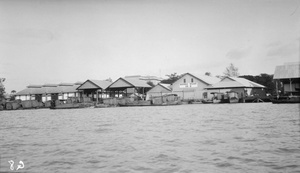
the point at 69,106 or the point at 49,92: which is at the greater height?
the point at 49,92

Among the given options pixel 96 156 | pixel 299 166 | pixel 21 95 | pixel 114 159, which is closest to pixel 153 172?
pixel 114 159

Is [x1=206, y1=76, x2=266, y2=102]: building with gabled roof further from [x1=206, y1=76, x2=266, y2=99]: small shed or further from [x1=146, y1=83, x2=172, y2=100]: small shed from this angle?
[x1=146, y1=83, x2=172, y2=100]: small shed

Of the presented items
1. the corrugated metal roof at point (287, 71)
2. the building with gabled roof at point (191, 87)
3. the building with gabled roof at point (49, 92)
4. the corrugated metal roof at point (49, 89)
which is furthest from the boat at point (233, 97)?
the corrugated metal roof at point (49, 89)

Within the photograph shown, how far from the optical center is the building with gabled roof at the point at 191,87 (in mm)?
36772

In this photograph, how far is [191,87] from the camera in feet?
123

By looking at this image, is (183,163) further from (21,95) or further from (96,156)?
(21,95)

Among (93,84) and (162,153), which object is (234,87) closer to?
(93,84)

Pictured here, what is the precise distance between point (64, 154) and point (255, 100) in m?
28.5

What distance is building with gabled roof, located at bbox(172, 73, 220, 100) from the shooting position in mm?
36772

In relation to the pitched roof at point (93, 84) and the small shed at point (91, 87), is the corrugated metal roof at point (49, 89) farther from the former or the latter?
the pitched roof at point (93, 84)

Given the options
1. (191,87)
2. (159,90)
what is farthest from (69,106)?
(191,87)

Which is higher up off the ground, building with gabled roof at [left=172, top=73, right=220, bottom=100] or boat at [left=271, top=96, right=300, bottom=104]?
building with gabled roof at [left=172, top=73, right=220, bottom=100]

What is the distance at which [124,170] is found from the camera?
4898 millimetres

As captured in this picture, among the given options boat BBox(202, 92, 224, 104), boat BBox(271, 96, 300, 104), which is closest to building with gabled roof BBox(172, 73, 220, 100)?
boat BBox(202, 92, 224, 104)
